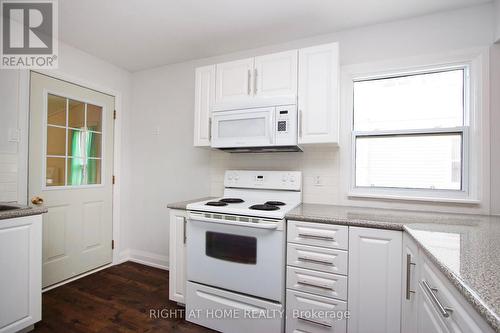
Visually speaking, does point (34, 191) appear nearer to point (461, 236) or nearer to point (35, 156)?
point (35, 156)

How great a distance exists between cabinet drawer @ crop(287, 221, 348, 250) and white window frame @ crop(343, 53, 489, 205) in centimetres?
65

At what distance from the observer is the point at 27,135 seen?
7.19 ft

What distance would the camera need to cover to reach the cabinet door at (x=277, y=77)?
2.02m

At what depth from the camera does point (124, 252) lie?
10.3ft

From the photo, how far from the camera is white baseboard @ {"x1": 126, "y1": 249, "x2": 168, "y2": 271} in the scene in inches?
117

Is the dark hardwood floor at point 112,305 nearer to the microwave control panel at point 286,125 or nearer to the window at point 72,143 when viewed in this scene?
the window at point 72,143

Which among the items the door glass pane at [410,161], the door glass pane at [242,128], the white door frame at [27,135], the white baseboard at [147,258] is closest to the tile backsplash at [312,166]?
the door glass pane at [410,161]

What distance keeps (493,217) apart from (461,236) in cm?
86

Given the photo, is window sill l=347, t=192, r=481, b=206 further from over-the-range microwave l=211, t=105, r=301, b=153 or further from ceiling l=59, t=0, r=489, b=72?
ceiling l=59, t=0, r=489, b=72

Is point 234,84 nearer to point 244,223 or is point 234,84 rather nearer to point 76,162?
point 244,223

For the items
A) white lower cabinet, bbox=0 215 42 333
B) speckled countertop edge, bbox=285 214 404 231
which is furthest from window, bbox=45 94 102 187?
speckled countertop edge, bbox=285 214 404 231

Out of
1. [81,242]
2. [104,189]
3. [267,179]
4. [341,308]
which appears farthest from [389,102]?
[81,242]

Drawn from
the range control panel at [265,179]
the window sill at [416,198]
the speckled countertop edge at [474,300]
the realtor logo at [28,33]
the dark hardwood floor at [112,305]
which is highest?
the realtor logo at [28,33]

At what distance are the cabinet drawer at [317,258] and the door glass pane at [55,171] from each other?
2398 millimetres
